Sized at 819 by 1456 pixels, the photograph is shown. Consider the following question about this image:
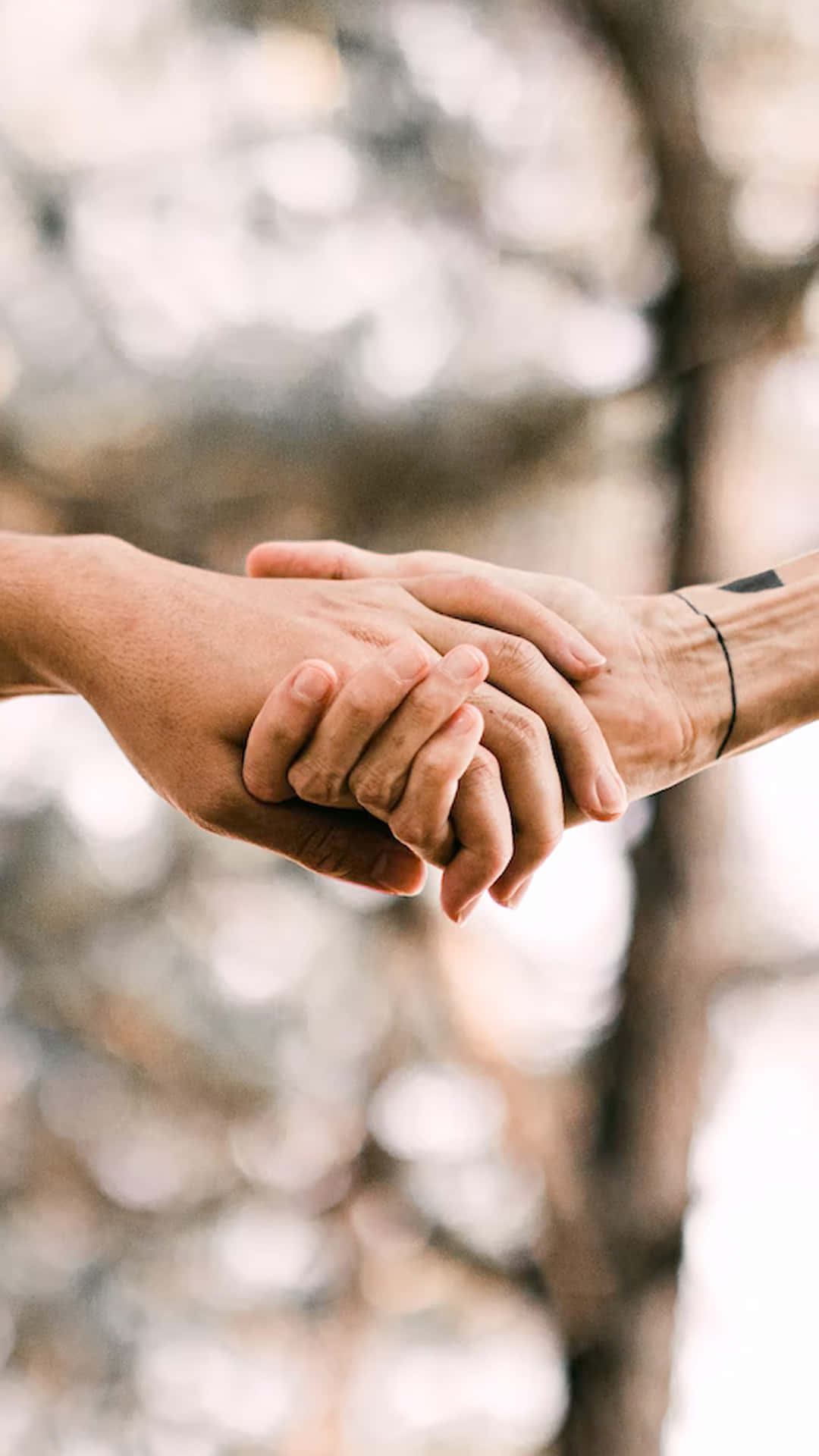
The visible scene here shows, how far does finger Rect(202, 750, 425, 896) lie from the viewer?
688 mm

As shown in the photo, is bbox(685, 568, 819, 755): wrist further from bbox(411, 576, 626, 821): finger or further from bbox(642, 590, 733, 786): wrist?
bbox(411, 576, 626, 821): finger

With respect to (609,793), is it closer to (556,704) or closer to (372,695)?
(556,704)

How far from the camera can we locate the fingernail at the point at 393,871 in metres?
0.73

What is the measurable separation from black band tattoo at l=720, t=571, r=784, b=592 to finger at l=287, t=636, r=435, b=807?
1.34 feet

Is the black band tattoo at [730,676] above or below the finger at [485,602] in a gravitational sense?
below

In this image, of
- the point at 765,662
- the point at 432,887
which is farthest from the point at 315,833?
the point at 432,887

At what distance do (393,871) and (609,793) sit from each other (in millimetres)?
171

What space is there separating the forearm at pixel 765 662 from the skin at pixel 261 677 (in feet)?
0.50

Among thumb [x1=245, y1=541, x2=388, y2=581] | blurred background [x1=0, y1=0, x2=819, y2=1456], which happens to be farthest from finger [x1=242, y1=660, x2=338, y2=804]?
blurred background [x1=0, y1=0, x2=819, y2=1456]

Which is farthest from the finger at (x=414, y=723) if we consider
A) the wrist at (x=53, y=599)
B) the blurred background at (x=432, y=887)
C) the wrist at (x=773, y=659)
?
the blurred background at (x=432, y=887)

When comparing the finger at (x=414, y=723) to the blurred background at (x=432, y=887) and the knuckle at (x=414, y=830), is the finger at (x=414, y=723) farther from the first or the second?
the blurred background at (x=432, y=887)

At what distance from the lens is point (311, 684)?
0.65 m

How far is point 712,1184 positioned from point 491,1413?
48 cm

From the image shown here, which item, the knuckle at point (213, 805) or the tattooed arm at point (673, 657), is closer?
the knuckle at point (213, 805)
